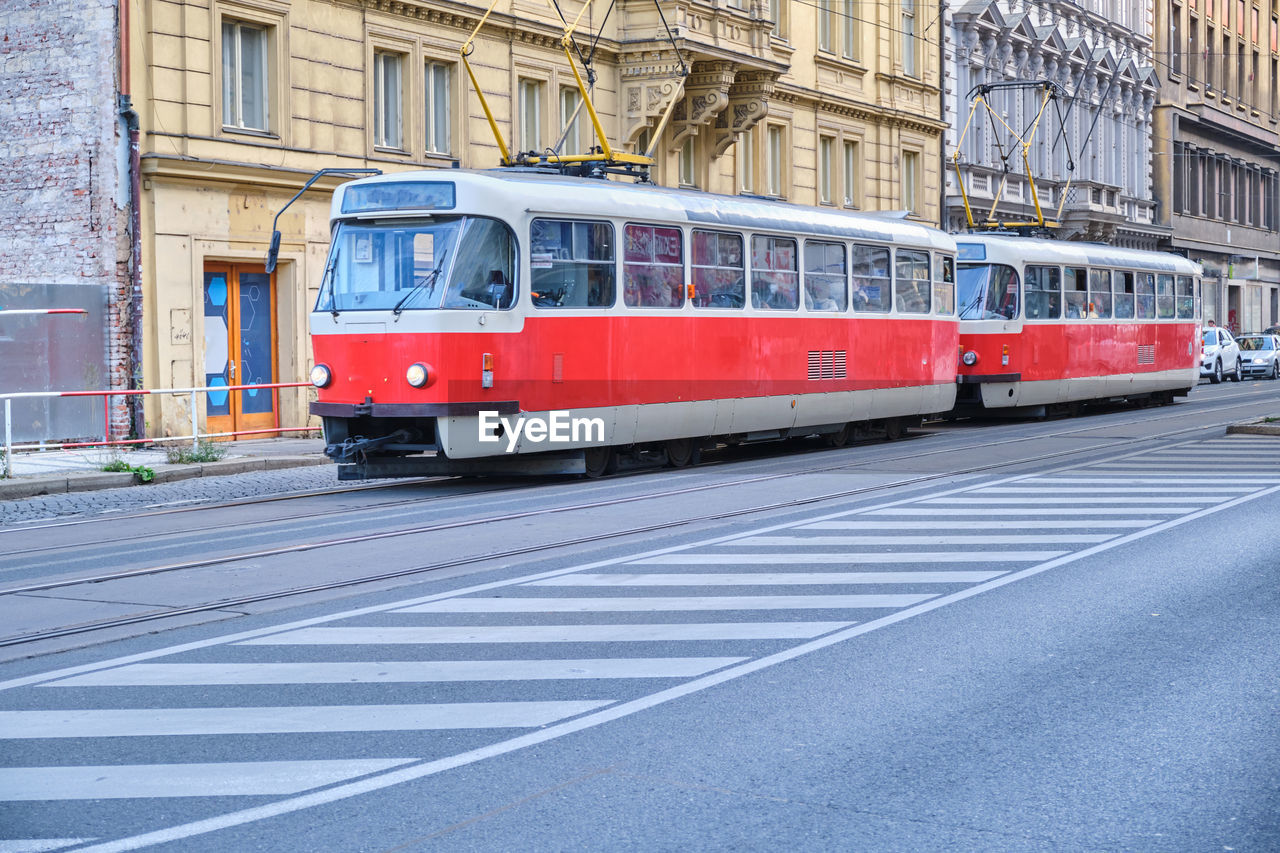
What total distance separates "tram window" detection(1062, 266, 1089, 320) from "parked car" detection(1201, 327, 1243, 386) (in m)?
19.5

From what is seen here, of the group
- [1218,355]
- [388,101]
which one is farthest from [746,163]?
[1218,355]

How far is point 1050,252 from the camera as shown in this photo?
1125 inches

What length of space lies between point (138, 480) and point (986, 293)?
15.0m

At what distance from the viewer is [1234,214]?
67.7m

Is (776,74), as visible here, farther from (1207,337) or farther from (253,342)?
(1207,337)

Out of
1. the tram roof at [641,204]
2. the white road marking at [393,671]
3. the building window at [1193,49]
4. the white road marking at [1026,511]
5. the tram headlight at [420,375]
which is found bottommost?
the white road marking at [393,671]

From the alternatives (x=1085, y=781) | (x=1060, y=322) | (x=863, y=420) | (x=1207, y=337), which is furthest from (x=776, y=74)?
(x=1085, y=781)

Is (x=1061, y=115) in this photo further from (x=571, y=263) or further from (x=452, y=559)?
(x=452, y=559)

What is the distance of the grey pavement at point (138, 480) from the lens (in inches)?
619

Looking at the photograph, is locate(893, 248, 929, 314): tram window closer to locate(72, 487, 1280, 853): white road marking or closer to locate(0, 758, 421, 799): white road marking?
locate(72, 487, 1280, 853): white road marking

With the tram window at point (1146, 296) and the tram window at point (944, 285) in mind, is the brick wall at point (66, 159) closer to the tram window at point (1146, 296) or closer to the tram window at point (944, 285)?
the tram window at point (944, 285)

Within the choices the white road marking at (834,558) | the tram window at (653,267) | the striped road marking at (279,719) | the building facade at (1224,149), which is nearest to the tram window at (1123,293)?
the tram window at (653,267)

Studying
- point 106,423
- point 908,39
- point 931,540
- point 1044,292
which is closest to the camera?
point 931,540

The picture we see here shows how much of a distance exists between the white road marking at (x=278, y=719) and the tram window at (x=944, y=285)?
738 inches
